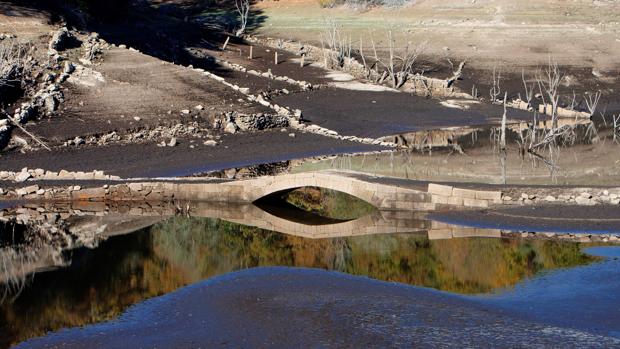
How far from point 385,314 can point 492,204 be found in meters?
8.58

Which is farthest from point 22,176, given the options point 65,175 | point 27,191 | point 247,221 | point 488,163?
point 488,163

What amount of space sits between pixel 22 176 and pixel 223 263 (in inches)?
415

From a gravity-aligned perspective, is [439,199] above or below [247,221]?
above

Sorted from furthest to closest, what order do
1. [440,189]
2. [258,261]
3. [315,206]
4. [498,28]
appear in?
[498,28] → [315,206] → [440,189] → [258,261]

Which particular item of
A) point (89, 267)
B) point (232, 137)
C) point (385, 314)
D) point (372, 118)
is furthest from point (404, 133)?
point (385, 314)

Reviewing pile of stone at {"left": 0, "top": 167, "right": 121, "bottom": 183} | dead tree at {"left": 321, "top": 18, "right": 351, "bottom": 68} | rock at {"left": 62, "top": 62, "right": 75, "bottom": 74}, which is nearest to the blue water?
pile of stone at {"left": 0, "top": 167, "right": 121, "bottom": 183}

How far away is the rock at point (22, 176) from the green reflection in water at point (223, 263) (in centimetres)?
637

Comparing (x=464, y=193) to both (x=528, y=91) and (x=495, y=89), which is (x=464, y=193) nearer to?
(x=495, y=89)

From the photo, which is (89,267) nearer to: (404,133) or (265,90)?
(404,133)

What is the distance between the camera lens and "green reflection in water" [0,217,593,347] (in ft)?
58.1

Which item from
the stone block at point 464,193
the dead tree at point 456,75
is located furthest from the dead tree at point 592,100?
the stone block at point 464,193

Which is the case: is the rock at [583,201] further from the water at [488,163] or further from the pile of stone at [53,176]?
the pile of stone at [53,176]

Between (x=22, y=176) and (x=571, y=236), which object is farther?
(x=22, y=176)

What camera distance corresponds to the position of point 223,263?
20.6 metres
